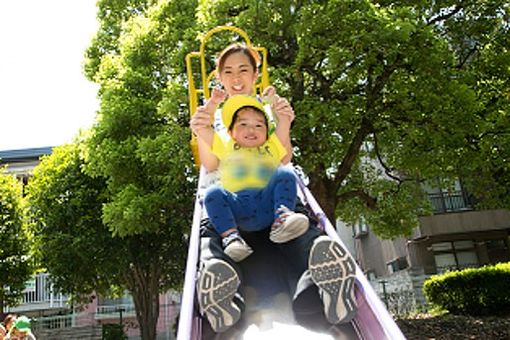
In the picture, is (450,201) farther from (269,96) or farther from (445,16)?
(269,96)

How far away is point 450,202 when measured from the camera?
17500 mm

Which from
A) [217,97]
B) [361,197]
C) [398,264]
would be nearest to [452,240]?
[398,264]

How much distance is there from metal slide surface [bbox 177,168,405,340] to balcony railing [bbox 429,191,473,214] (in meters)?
15.6

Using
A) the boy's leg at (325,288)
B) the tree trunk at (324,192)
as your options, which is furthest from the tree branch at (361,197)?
the boy's leg at (325,288)

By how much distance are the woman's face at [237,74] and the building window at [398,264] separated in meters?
16.4

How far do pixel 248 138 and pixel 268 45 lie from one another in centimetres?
510

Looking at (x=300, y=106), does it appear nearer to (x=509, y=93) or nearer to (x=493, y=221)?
(x=509, y=93)

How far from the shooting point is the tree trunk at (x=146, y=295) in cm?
1445

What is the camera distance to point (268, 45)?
828cm

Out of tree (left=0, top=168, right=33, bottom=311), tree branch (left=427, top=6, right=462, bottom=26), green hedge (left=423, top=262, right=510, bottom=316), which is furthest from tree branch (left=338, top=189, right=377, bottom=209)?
tree (left=0, top=168, right=33, bottom=311)

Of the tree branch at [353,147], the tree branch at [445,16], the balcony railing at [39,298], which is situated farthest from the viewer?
the balcony railing at [39,298]

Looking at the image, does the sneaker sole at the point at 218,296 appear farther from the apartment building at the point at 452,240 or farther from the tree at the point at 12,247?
the apartment building at the point at 452,240

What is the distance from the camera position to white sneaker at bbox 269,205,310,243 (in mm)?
2863

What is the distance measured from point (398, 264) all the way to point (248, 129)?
18.2 meters
